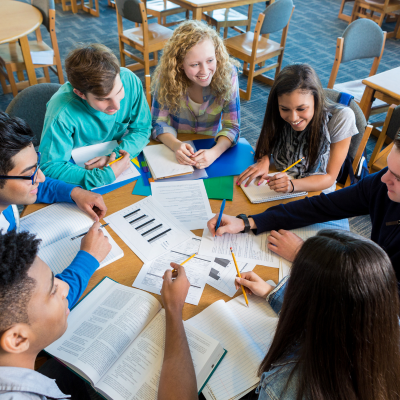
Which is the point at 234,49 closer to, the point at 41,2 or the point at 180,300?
the point at 41,2

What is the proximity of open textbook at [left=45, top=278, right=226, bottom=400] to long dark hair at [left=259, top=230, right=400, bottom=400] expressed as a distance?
289 millimetres

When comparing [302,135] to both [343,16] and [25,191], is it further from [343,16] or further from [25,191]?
[343,16]

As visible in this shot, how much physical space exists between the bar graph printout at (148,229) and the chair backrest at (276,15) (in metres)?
2.58

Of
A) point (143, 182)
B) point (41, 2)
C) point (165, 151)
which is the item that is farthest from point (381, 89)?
point (41, 2)

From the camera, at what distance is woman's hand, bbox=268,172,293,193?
4.45 feet

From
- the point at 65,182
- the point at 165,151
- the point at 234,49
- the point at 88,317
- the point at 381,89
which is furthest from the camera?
the point at 234,49

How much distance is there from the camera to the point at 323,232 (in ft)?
2.37

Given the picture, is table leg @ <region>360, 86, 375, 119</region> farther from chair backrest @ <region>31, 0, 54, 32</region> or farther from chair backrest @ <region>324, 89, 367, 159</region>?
chair backrest @ <region>31, 0, 54, 32</region>

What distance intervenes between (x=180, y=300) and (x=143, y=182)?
24.5 inches

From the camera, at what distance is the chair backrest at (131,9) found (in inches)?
123

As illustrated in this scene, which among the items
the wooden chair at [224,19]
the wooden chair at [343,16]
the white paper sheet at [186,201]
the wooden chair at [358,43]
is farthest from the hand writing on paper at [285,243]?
the wooden chair at [343,16]

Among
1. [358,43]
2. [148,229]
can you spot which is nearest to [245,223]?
[148,229]

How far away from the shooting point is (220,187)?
1.41 m

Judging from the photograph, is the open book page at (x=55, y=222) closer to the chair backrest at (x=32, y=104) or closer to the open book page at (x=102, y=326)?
the open book page at (x=102, y=326)
